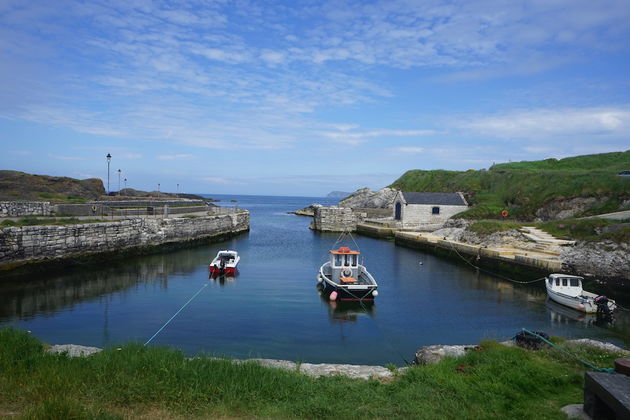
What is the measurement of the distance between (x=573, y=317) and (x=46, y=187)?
5187 centimetres

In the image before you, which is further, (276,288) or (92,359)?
(276,288)

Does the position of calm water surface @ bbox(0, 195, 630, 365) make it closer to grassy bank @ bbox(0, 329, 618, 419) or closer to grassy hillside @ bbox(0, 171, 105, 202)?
grassy bank @ bbox(0, 329, 618, 419)

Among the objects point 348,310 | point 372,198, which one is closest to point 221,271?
point 348,310

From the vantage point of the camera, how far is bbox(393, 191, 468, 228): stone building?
51156 millimetres

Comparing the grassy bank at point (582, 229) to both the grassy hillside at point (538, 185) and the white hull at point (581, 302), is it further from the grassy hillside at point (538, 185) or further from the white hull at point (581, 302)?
the grassy hillside at point (538, 185)

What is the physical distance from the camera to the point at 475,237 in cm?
3575

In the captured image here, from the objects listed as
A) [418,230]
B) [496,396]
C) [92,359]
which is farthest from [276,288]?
[418,230]

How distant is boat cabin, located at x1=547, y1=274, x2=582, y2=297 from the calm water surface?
0.92m

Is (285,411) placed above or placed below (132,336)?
above

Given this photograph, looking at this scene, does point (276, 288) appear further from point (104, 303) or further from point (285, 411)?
point (285, 411)

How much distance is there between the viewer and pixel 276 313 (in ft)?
59.3

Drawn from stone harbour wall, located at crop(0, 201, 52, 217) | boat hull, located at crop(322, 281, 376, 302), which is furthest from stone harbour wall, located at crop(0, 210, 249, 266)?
boat hull, located at crop(322, 281, 376, 302)

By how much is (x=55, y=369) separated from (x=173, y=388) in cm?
206

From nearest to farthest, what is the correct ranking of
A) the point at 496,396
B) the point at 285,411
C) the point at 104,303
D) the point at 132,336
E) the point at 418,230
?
the point at 285,411 → the point at 496,396 → the point at 132,336 → the point at 104,303 → the point at 418,230
